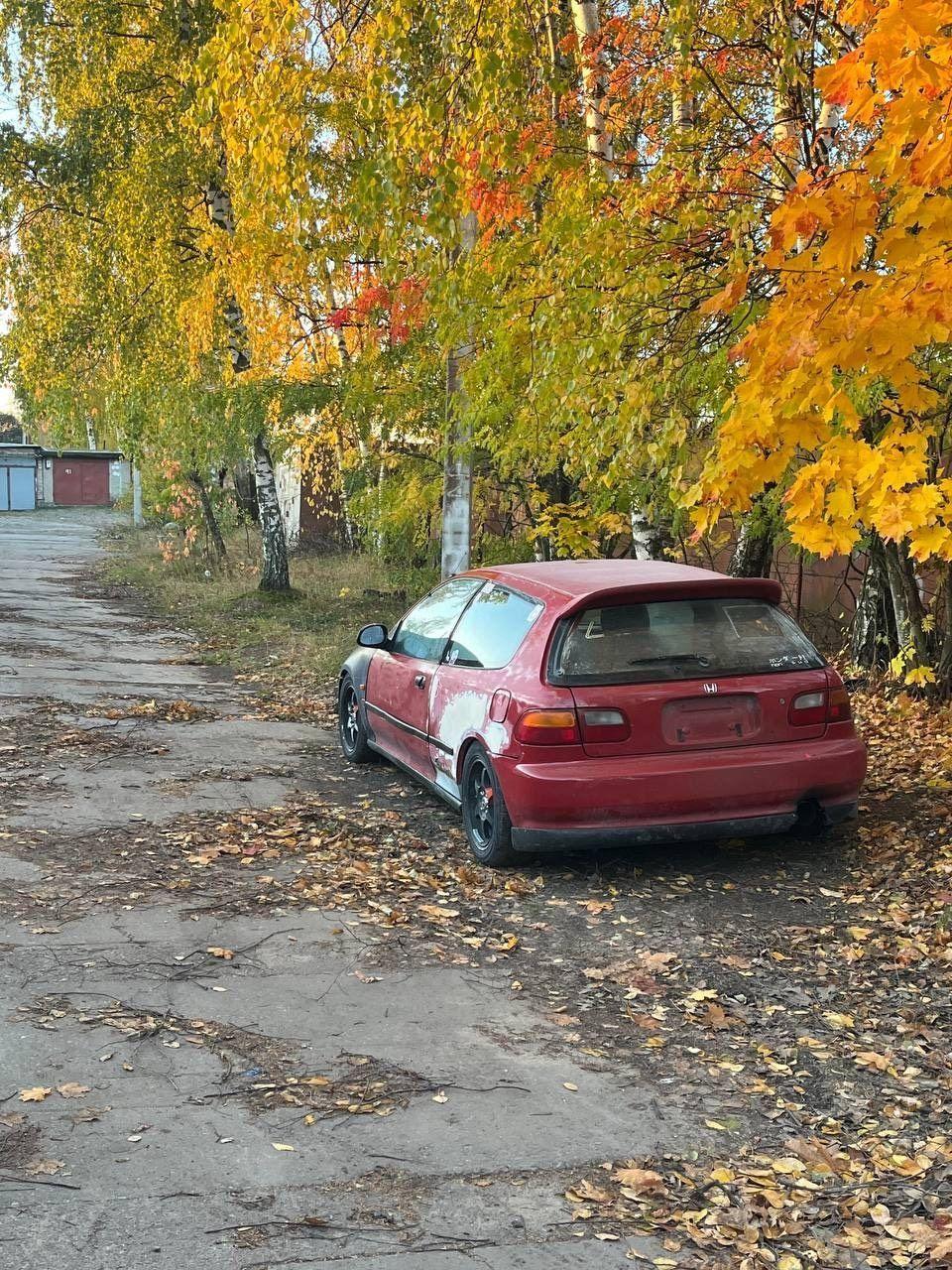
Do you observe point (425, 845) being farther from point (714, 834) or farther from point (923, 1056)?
point (923, 1056)

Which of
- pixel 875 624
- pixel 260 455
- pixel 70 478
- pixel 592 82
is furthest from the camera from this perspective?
pixel 70 478

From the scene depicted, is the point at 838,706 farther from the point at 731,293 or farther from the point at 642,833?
the point at 731,293

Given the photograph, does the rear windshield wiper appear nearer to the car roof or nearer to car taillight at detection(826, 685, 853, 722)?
the car roof

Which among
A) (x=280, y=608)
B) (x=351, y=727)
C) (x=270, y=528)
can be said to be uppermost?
(x=270, y=528)

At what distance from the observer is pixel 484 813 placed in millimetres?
6348

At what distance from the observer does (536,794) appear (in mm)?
5805

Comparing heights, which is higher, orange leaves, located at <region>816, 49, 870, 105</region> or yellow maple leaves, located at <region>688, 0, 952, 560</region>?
orange leaves, located at <region>816, 49, 870, 105</region>

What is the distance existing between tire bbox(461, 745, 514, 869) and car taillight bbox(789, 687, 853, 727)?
1.52m

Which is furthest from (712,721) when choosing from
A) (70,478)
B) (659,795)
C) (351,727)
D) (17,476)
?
(70,478)

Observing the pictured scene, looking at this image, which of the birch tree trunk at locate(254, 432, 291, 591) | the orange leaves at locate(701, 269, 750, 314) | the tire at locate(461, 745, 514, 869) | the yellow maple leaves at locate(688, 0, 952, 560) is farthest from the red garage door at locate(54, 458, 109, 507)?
the yellow maple leaves at locate(688, 0, 952, 560)

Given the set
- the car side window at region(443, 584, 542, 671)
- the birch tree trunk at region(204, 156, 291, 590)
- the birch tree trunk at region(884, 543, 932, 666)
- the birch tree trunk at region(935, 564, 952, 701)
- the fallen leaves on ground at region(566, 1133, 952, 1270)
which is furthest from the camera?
the birch tree trunk at region(204, 156, 291, 590)

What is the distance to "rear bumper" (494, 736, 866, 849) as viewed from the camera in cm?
577

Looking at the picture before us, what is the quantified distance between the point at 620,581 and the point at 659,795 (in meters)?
1.17

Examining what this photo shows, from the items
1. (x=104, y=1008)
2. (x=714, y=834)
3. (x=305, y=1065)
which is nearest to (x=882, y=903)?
(x=714, y=834)
